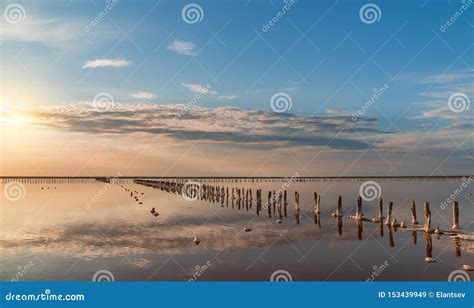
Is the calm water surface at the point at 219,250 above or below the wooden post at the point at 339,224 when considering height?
below

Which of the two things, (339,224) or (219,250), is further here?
(339,224)

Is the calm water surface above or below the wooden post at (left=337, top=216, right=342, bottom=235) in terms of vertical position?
below

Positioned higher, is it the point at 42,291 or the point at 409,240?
the point at 409,240

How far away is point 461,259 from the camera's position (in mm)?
22203

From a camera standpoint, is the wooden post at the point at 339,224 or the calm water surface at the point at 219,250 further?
the wooden post at the point at 339,224

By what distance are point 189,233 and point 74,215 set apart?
16.8 m

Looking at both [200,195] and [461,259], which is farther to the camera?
[200,195]

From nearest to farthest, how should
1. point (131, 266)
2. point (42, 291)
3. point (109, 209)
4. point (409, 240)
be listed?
point (42, 291)
point (131, 266)
point (409, 240)
point (109, 209)

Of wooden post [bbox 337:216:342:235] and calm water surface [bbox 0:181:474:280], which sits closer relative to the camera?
calm water surface [bbox 0:181:474:280]

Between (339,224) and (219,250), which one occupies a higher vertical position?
(339,224)

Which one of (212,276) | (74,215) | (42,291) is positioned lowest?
(42,291)

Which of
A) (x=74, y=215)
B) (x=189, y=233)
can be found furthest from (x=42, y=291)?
(x=74, y=215)

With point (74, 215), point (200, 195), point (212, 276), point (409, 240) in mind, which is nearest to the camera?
point (212, 276)

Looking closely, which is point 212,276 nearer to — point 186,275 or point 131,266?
point 186,275
